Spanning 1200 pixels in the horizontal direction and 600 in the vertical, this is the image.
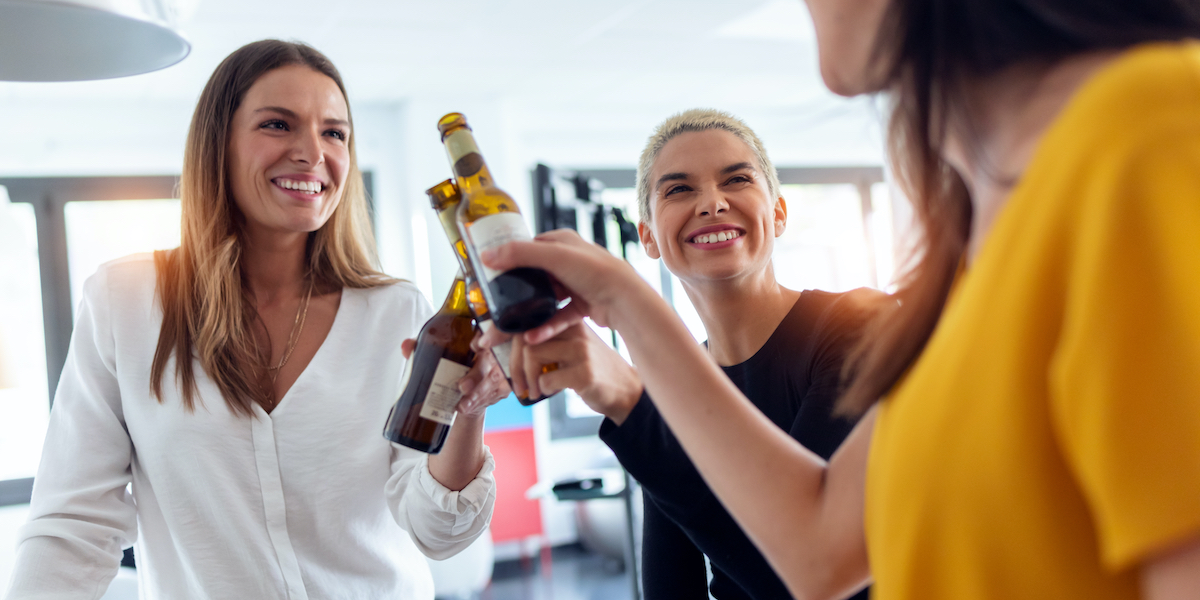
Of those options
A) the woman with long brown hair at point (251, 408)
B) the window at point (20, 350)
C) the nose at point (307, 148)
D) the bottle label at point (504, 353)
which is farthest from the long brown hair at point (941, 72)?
the window at point (20, 350)

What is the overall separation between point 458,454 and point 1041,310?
0.85 m

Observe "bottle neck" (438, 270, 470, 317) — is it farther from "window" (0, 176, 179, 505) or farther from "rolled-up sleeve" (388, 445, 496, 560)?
"window" (0, 176, 179, 505)

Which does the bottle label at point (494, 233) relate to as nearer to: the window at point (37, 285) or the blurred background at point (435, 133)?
the blurred background at point (435, 133)

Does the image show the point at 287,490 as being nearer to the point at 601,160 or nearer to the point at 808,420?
the point at 808,420

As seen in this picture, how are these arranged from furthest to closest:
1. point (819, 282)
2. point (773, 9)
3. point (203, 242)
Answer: point (819, 282), point (773, 9), point (203, 242)

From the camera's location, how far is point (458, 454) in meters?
1.12

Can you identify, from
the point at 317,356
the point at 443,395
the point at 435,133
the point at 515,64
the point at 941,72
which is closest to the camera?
the point at 941,72

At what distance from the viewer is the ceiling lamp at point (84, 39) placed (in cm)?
78

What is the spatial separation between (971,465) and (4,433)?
4.98 metres

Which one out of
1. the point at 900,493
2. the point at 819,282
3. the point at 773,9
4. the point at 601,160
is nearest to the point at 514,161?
the point at 601,160

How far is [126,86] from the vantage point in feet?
13.2

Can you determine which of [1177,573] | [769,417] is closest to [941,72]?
[1177,573]

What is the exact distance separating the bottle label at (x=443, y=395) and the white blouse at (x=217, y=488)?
163 mm

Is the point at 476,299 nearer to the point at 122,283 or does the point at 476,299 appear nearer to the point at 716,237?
the point at 716,237
